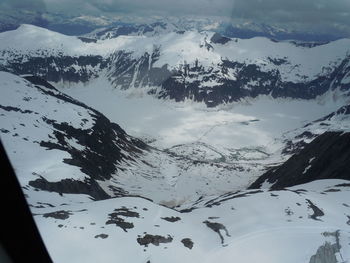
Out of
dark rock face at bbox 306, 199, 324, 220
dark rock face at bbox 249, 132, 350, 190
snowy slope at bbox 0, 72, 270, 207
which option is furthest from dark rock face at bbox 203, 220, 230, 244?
dark rock face at bbox 249, 132, 350, 190

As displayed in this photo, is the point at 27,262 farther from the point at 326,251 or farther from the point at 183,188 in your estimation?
the point at 183,188

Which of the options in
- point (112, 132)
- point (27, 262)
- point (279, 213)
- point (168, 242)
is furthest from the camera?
point (112, 132)

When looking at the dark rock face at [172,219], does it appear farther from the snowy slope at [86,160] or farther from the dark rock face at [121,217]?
the snowy slope at [86,160]

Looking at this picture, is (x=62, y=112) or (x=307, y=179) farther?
(x=62, y=112)

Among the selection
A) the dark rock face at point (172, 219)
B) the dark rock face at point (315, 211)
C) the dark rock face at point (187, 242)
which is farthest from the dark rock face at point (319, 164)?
the dark rock face at point (187, 242)

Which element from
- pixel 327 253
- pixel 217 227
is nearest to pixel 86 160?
pixel 217 227

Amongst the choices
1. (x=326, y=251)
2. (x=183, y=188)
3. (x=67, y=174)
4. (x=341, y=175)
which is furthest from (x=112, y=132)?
(x=326, y=251)
